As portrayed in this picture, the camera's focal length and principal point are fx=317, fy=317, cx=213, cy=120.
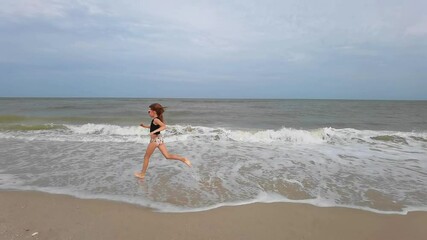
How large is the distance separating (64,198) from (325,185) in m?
4.59

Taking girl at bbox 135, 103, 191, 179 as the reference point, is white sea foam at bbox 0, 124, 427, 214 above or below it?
below

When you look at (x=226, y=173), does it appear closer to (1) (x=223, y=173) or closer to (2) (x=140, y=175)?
(1) (x=223, y=173)

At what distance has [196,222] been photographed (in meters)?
4.04

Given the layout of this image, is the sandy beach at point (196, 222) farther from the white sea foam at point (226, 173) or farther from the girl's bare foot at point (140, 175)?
the girl's bare foot at point (140, 175)

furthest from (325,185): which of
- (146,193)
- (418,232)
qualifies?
(146,193)

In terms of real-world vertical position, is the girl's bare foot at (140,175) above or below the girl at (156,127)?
below

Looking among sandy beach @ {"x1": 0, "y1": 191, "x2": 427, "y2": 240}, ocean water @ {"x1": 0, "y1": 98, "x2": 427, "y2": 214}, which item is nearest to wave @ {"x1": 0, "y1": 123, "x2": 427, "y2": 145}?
ocean water @ {"x1": 0, "y1": 98, "x2": 427, "y2": 214}

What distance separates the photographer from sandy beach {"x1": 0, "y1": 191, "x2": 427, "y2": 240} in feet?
12.1

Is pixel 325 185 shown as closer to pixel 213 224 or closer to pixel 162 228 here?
pixel 213 224

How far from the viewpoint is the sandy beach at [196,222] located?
145 inches

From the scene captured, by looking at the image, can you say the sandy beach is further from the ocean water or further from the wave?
the wave

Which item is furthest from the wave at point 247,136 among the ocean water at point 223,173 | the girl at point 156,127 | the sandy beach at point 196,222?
the sandy beach at point 196,222

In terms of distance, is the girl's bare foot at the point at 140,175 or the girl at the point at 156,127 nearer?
the girl at the point at 156,127

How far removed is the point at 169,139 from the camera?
1175cm
